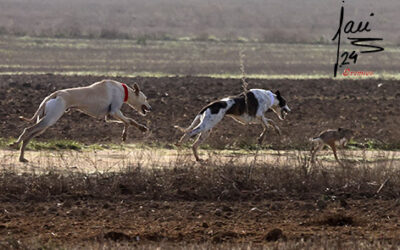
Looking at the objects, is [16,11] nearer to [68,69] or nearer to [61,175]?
[68,69]

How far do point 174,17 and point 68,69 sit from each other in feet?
151

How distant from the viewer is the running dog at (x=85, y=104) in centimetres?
1470

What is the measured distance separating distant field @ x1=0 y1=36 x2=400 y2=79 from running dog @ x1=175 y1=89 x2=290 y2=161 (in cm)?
1490

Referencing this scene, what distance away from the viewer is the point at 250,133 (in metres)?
18.4

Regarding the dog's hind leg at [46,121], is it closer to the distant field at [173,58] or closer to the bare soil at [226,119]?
the bare soil at [226,119]

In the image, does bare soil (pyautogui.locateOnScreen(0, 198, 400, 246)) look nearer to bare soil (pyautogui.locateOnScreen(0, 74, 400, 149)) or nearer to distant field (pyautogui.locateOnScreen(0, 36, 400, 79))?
bare soil (pyautogui.locateOnScreen(0, 74, 400, 149))

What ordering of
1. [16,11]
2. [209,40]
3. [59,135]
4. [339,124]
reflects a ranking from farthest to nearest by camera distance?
[16,11] < [209,40] < [339,124] < [59,135]

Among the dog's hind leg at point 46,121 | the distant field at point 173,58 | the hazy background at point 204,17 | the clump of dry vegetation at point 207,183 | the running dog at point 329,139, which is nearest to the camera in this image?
the clump of dry vegetation at point 207,183

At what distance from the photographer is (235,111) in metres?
16.1

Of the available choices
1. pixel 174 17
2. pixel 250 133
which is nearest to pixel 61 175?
pixel 250 133

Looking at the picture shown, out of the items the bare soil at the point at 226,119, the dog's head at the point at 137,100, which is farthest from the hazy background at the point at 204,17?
the dog's head at the point at 137,100

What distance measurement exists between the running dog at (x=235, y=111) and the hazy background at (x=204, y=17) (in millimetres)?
36637

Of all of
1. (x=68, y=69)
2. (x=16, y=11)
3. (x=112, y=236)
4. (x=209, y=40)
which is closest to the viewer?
(x=112, y=236)

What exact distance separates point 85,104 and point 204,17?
6493cm
